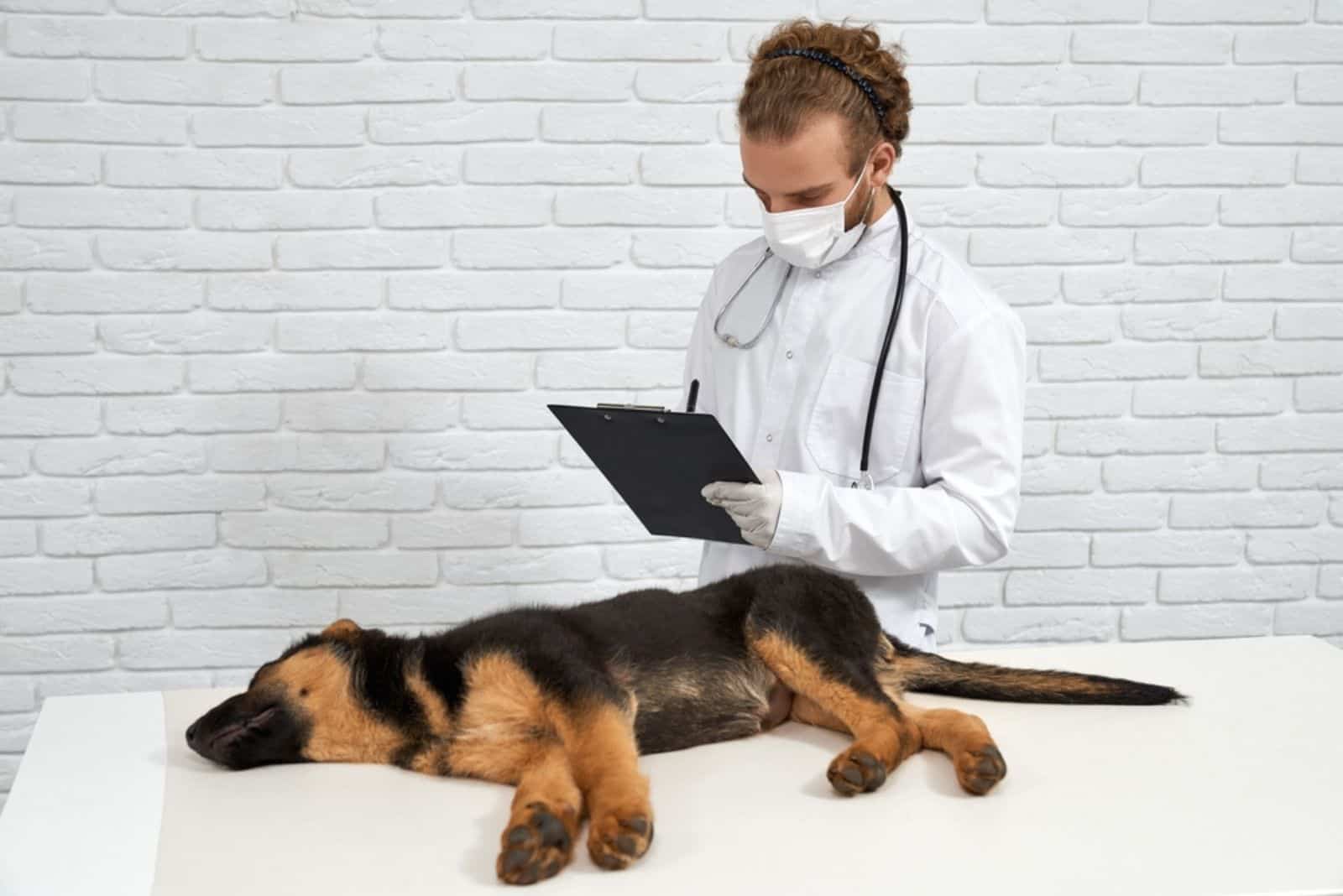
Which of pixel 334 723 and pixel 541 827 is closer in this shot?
pixel 541 827

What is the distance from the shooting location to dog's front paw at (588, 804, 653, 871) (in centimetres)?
153

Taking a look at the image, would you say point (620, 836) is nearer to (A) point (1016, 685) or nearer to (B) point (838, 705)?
(B) point (838, 705)

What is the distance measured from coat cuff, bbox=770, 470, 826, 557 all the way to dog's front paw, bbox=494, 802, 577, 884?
0.72 metres

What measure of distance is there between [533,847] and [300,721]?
502 mm

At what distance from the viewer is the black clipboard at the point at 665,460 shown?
1.94 metres

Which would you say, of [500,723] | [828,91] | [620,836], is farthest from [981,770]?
[828,91]

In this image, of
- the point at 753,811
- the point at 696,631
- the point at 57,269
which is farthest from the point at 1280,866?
the point at 57,269

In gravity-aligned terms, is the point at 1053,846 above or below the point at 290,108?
below

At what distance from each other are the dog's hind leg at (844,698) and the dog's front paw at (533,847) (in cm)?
38

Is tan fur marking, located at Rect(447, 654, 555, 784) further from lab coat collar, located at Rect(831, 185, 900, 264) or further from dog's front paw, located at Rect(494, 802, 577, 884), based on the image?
lab coat collar, located at Rect(831, 185, 900, 264)

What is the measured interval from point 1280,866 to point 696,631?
0.82 metres

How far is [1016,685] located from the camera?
2080mm

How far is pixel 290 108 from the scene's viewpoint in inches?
131

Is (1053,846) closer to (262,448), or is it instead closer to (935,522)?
(935,522)
